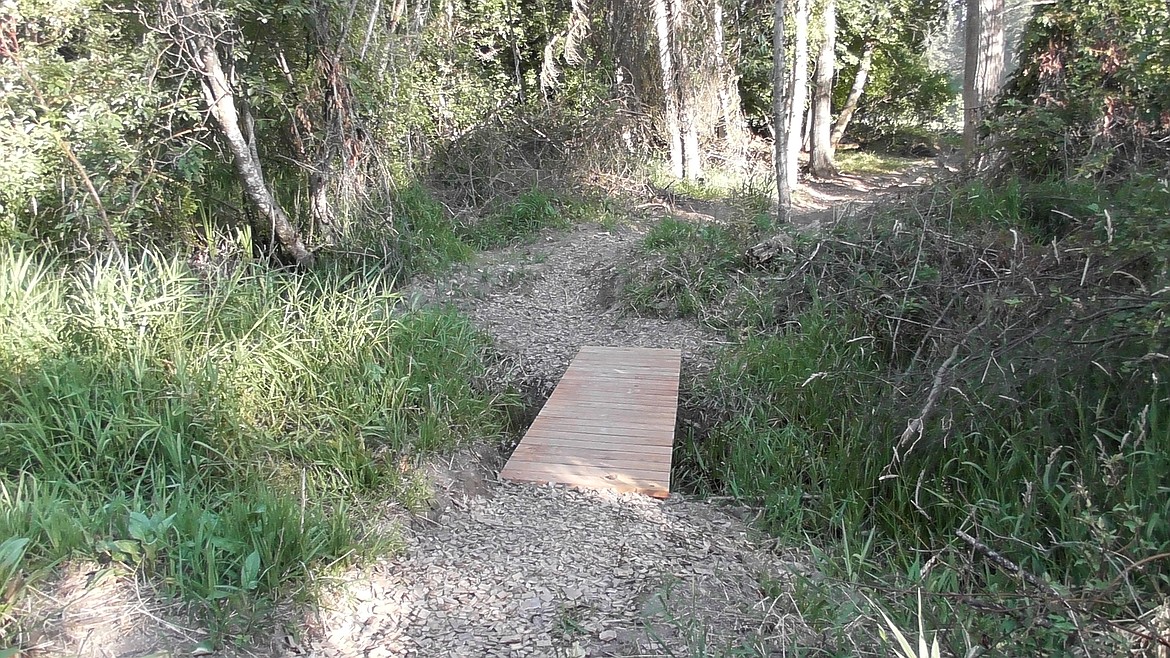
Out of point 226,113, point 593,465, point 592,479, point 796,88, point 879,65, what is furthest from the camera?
point 879,65

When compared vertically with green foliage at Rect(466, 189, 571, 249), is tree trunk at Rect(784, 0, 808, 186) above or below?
above

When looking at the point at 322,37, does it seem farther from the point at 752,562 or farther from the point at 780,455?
the point at 752,562

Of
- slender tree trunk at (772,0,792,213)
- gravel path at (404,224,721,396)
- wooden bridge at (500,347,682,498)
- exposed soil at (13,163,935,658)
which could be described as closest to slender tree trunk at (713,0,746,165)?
slender tree trunk at (772,0,792,213)

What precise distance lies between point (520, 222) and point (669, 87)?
3.33 m

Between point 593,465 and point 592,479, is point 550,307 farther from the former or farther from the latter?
point 592,479

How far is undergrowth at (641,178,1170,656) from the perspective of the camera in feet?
6.69

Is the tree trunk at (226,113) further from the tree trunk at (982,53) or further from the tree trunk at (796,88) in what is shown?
the tree trunk at (796,88)

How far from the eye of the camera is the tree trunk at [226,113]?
180 inches

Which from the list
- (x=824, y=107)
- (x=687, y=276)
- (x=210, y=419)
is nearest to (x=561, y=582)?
(x=210, y=419)

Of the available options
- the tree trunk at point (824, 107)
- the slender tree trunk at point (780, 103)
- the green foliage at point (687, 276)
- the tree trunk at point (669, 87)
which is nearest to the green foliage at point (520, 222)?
the green foliage at point (687, 276)

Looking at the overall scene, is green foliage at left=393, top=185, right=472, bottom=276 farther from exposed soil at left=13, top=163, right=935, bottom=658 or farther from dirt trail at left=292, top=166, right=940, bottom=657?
dirt trail at left=292, top=166, right=940, bottom=657

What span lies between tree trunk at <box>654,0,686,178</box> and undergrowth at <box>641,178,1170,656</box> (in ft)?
17.3

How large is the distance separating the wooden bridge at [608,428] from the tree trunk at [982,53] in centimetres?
511

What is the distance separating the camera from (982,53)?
24.9 feet
